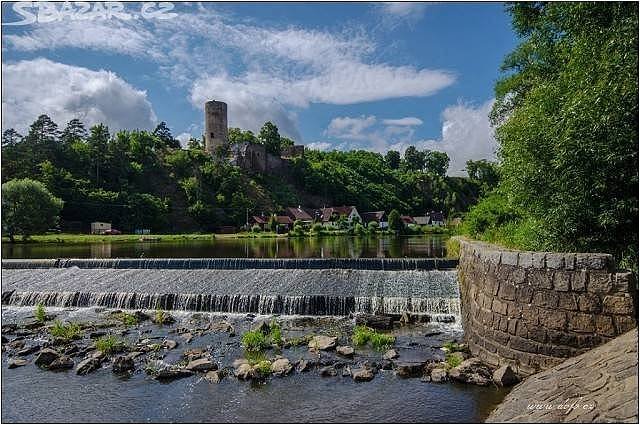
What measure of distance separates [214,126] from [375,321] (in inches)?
3583

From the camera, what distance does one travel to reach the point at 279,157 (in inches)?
3949

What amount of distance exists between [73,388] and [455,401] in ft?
23.6

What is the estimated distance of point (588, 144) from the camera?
8.12 m

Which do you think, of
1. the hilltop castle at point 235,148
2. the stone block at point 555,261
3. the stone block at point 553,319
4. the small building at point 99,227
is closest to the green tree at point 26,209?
the small building at point 99,227

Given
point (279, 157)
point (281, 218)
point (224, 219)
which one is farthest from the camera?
point (279, 157)

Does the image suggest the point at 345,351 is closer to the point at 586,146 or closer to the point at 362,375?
the point at 362,375

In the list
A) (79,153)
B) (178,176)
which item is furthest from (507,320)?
(178,176)

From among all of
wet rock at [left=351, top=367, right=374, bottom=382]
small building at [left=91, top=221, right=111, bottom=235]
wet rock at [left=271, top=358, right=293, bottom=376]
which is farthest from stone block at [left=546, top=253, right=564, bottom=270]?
small building at [left=91, top=221, right=111, bottom=235]

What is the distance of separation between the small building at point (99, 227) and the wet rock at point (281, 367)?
165 ft

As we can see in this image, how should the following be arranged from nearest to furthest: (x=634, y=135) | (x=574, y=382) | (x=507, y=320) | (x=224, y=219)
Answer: (x=574, y=382) < (x=634, y=135) < (x=507, y=320) < (x=224, y=219)

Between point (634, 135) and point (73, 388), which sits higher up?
point (634, 135)

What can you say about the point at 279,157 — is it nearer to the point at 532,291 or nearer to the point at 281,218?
the point at 281,218

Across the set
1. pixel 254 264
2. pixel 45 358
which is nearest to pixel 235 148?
A: pixel 254 264

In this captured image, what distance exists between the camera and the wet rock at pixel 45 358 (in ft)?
33.3
